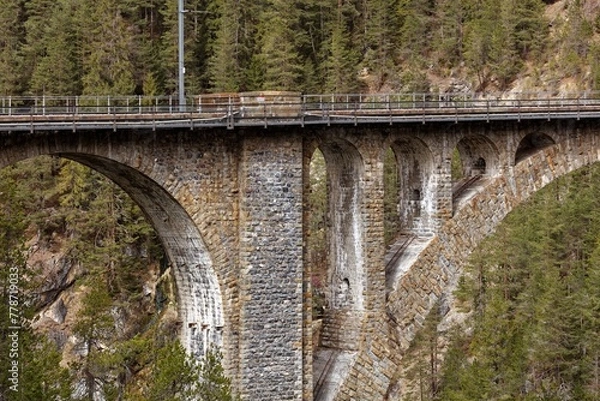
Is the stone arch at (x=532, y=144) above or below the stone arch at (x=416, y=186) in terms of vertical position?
above

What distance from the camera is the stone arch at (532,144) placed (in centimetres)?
4634

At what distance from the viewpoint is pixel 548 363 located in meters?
40.3

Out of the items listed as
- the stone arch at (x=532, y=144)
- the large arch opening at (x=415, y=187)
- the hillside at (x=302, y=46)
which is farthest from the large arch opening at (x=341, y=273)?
the hillside at (x=302, y=46)

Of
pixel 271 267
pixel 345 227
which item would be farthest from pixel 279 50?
pixel 271 267

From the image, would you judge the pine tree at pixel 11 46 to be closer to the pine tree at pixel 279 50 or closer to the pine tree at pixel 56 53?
the pine tree at pixel 56 53

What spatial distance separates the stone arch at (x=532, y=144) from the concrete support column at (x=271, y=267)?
13.8 m

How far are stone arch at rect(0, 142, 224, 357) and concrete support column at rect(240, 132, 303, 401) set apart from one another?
130 centimetres

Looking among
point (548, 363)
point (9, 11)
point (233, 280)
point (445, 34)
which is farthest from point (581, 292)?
point (9, 11)

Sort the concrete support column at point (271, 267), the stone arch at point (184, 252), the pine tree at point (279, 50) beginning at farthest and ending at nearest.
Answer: the pine tree at point (279, 50) → the concrete support column at point (271, 267) → the stone arch at point (184, 252)

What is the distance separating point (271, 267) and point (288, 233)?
1.46 m

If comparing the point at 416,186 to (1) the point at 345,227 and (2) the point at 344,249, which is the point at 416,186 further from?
(2) the point at 344,249

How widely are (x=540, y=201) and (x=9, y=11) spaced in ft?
163

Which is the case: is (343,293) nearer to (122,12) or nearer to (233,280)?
(233,280)

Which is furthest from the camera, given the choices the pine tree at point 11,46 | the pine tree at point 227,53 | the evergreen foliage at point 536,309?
the pine tree at point 227,53
